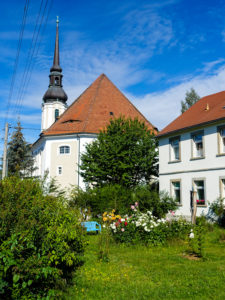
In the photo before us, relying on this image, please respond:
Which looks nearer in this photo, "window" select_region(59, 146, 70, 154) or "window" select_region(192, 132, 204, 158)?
"window" select_region(192, 132, 204, 158)

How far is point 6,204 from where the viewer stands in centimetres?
585

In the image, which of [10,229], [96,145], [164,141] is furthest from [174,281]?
[96,145]

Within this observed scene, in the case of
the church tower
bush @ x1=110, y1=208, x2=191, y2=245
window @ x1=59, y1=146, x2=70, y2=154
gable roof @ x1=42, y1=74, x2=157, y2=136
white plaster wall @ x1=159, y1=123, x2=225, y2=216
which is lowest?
bush @ x1=110, y1=208, x2=191, y2=245

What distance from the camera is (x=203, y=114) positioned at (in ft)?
68.5

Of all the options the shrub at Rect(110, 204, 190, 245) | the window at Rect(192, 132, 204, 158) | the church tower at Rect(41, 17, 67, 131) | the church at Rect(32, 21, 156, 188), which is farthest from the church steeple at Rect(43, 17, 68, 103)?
the shrub at Rect(110, 204, 190, 245)

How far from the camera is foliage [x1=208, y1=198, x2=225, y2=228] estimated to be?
56.0ft

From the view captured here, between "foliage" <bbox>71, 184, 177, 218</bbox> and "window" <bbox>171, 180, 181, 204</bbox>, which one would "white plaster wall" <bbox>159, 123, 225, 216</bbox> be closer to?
"window" <bbox>171, 180, 181, 204</bbox>

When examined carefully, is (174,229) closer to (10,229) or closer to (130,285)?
(130,285)

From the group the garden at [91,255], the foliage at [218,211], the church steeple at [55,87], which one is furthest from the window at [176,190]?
the church steeple at [55,87]

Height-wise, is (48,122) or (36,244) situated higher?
(48,122)

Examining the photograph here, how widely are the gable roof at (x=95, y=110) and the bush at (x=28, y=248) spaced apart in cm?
2661

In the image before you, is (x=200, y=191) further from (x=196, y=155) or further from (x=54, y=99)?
(x=54, y=99)

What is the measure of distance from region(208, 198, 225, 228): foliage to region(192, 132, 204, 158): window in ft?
11.0

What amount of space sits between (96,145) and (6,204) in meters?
19.2
